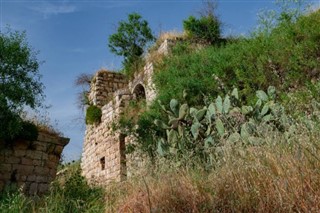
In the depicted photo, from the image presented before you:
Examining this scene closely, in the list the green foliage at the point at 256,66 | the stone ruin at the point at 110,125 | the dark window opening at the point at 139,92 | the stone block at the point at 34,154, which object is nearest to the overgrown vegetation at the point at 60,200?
the stone block at the point at 34,154

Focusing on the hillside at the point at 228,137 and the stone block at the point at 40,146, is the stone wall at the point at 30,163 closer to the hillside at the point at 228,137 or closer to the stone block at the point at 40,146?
the stone block at the point at 40,146

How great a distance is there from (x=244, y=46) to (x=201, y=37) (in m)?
4.29

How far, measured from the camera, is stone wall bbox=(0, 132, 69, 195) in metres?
9.93

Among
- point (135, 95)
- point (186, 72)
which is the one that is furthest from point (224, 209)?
point (135, 95)

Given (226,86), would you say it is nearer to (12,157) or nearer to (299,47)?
(299,47)

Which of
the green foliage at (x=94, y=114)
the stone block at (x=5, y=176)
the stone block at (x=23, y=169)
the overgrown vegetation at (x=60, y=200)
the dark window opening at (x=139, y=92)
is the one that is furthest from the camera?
the green foliage at (x=94, y=114)

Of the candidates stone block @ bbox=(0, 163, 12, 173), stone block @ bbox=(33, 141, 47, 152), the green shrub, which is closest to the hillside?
stone block @ bbox=(33, 141, 47, 152)

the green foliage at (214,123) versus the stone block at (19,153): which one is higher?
the stone block at (19,153)

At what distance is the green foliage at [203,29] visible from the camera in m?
15.3

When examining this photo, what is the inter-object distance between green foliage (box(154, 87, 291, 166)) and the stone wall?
3.54 m

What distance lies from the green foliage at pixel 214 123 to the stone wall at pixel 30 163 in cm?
354

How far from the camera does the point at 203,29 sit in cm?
1545

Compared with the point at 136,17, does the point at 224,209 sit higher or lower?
lower

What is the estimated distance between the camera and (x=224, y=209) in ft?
15.6
